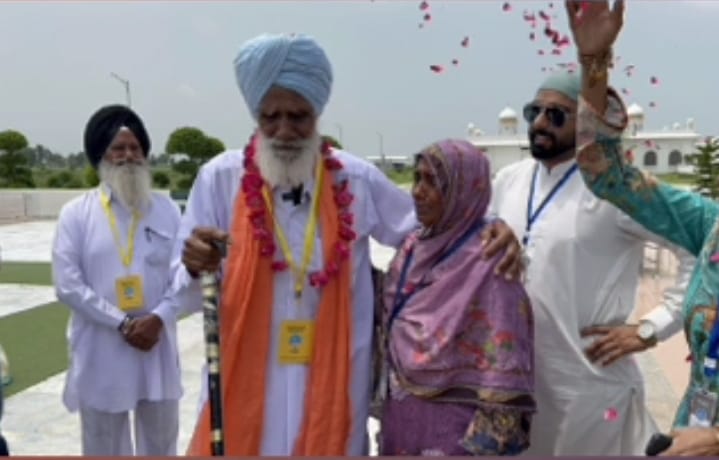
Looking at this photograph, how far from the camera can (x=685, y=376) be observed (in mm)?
5789

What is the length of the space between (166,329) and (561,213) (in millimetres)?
1932

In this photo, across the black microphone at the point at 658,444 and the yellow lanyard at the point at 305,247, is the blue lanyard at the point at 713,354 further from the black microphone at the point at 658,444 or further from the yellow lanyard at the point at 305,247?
the yellow lanyard at the point at 305,247

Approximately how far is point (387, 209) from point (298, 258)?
0.38 m

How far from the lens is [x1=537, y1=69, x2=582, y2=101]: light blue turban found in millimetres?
2535

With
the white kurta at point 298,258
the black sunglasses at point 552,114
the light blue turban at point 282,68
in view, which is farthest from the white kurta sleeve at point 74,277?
the black sunglasses at point 552,114

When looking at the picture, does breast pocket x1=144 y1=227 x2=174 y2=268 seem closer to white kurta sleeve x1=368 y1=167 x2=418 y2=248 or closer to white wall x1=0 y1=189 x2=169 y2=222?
white kurta sleeve x1=368 y1=167 x2=418 y2=248

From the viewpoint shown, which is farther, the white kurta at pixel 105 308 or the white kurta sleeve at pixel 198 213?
the white kurta at pixel 105 308

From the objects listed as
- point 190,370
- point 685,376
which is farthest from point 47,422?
point 685,376

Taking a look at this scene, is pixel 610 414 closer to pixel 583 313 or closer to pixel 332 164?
pixel 583 313

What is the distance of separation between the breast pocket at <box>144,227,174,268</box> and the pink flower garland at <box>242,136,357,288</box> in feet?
3.90

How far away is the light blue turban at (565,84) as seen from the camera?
254 cm

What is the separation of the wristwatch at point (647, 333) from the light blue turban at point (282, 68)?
4.21 feet

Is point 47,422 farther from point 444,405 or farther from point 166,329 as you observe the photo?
point 444,405

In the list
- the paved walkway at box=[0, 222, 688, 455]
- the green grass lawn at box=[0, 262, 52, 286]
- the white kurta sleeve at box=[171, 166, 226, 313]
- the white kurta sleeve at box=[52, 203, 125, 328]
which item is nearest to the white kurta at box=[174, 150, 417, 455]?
the white kurta sleeve at box=[171, 166, 226, 313]
